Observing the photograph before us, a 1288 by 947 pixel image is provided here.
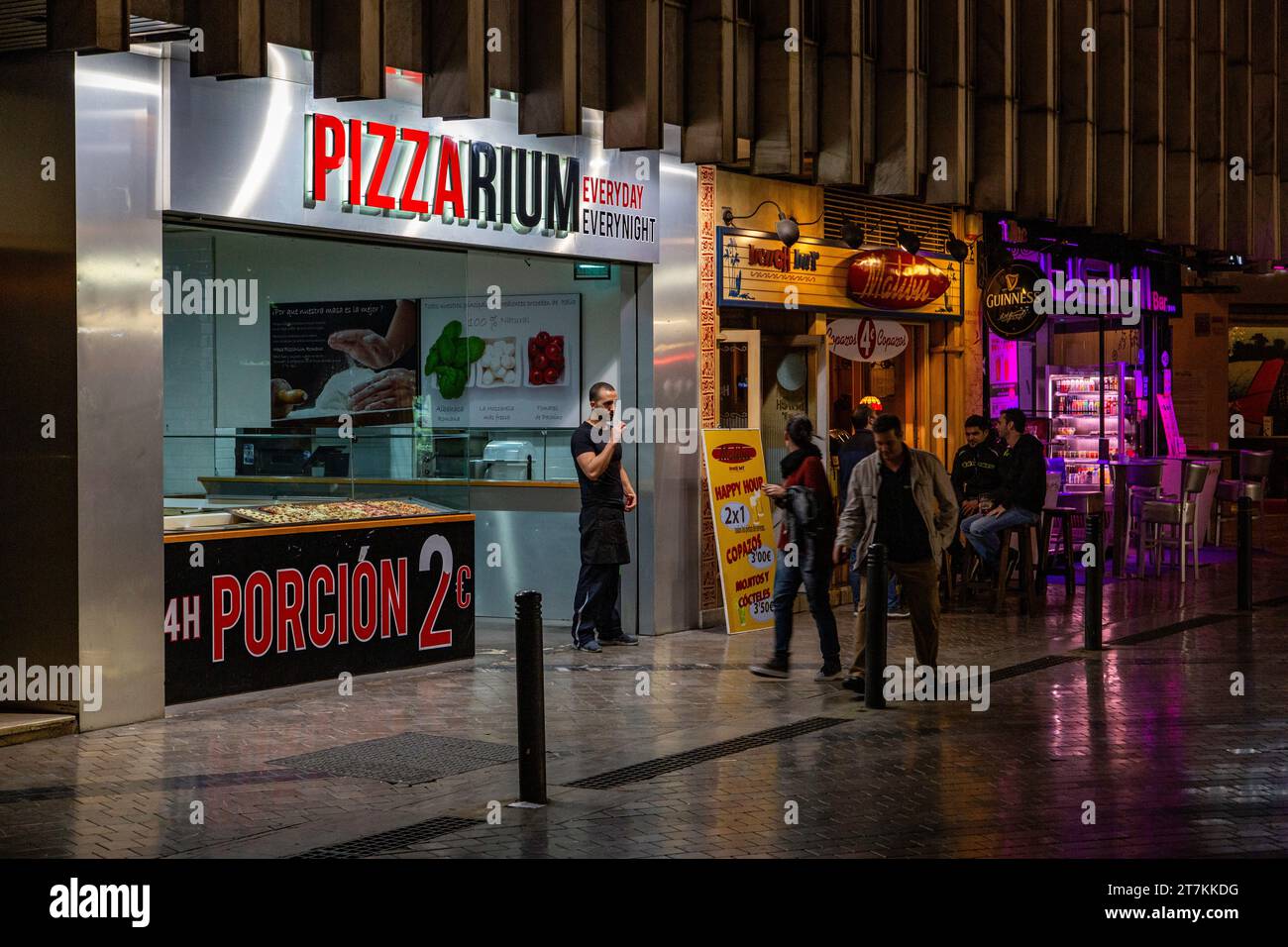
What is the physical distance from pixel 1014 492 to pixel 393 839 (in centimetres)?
1010

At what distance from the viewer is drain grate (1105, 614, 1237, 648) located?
538 inches

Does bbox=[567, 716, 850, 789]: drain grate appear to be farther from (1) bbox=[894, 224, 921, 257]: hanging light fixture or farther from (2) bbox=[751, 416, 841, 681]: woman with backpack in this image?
(1) bbox=[894, 224, 921, 257]: hanging light fixture

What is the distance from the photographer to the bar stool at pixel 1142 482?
1944 centimetres

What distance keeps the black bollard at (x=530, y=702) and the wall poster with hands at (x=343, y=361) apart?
7.64 meters

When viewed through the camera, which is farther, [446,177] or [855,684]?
[446,177]

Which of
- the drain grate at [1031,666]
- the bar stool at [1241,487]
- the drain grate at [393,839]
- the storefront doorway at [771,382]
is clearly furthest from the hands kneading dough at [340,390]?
the bar stool at [1241,487]

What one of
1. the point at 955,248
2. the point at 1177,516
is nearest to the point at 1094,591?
the point at 955,248

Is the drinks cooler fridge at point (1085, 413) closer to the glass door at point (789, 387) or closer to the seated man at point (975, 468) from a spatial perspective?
the seated man at point (975, 468)

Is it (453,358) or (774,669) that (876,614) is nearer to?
(774,669)

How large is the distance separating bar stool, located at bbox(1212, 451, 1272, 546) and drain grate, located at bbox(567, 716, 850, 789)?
15577 mm

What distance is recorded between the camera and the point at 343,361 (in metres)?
15.1

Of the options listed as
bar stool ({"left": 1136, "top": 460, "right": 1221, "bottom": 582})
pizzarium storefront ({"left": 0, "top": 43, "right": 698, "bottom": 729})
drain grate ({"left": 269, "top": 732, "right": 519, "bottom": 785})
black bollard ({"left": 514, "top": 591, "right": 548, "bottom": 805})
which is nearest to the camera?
black bollard ({"left": 514, "top": 591, "right": 548, "bottom": 805})

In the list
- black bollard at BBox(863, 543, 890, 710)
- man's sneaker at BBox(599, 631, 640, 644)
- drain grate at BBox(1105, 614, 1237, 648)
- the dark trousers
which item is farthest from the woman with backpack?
drain grate at BBox(1105, 614, 1237, 648)
